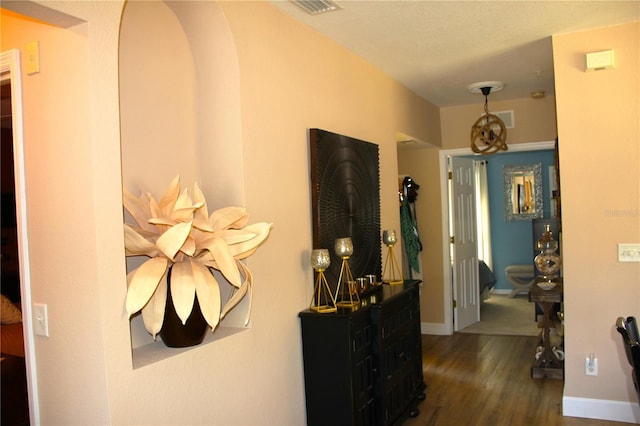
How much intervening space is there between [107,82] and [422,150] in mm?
4569

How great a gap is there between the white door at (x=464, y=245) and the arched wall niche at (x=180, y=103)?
3954mm

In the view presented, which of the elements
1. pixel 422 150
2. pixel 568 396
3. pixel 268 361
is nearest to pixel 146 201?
pixel 268 361

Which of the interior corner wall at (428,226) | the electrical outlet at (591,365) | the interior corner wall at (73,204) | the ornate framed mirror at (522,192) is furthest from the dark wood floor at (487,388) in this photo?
the ornate framed mirror at (522,192)

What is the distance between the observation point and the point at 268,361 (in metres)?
2.73

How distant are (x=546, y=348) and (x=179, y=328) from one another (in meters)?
3.42

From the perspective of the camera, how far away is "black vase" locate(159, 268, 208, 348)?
2.20m

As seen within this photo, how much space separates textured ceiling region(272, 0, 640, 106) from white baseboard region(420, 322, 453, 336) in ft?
9.04

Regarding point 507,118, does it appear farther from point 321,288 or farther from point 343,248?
point 321,288

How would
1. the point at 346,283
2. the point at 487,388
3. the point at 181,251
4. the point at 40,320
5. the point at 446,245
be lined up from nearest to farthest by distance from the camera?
1. the point at 40,320
2. the point at 181,251
3. the point at 346,283
4. the point at 487,388
5. the point at 446,245

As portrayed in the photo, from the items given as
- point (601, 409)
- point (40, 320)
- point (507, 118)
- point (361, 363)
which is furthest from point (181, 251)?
point (507, 118)

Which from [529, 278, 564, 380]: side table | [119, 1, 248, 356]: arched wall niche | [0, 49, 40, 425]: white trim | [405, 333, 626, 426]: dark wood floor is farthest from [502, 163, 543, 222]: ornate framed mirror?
[0, 49, 40, 425]: white trim

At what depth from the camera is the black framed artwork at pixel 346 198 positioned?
3.19 metres

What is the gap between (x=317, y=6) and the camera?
2.94 meters

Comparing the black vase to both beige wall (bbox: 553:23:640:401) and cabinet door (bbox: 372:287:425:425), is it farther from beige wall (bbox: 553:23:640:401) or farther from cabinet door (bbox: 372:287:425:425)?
beige wall (bbox: 553:23:640:401)
